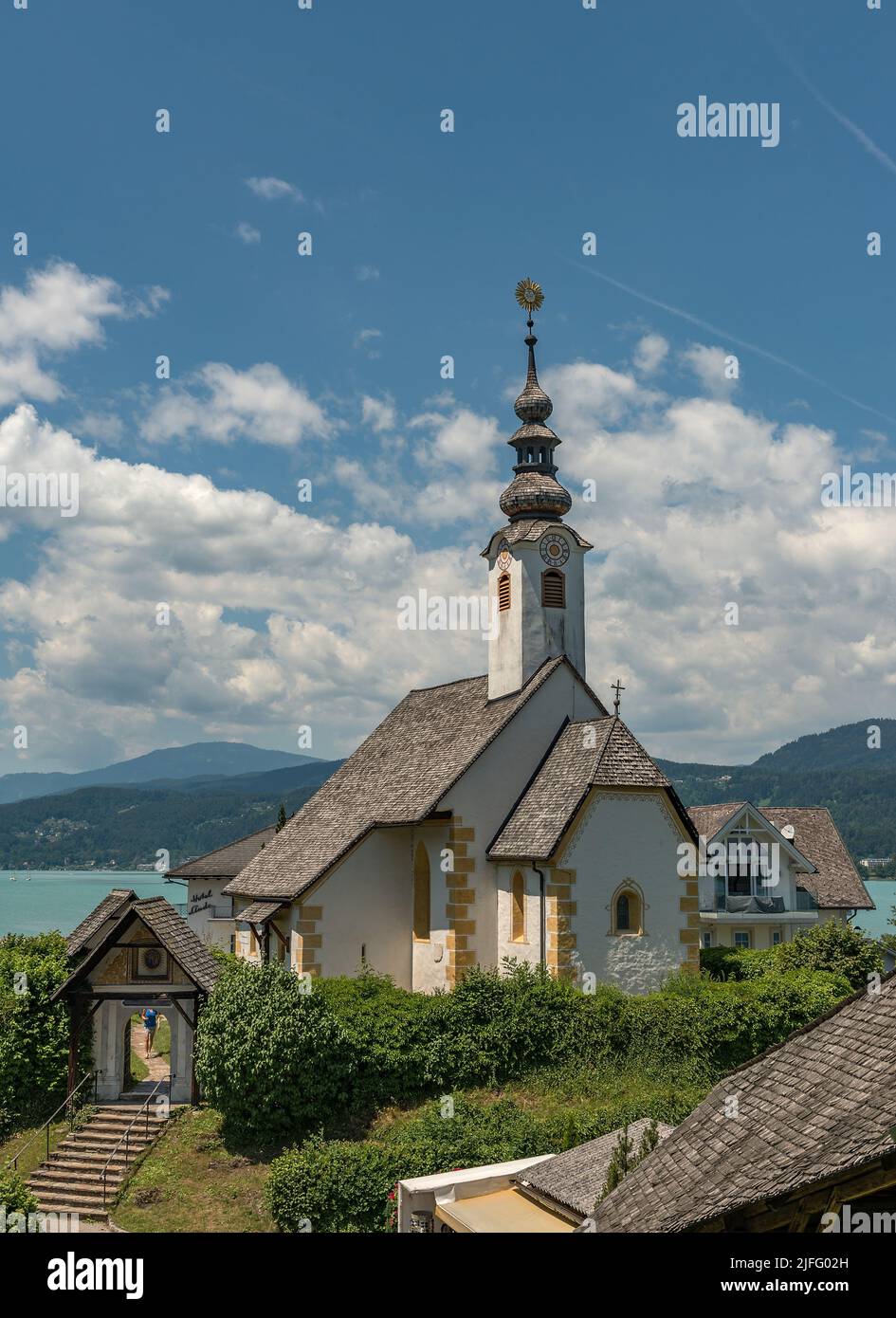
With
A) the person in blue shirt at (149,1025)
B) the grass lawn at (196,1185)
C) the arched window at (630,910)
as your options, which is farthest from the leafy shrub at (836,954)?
the person in blue shirt at (149,1025)

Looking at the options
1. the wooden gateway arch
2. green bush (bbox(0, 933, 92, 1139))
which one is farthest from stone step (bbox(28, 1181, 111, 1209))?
green bush (bbox(0, 933, 92, 1139))

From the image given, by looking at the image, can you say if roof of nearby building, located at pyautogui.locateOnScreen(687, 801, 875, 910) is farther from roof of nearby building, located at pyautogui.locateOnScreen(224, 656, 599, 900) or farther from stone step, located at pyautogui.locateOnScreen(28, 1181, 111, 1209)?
Result: stone step, located at pyautogui.locateOnScreen(28, 1181, 111, 1209)

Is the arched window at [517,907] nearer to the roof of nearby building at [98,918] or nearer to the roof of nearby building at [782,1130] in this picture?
the roof of nearby building at [98,918]

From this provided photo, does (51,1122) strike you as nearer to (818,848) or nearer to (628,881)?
(628,881)

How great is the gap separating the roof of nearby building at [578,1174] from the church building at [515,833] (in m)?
11.7

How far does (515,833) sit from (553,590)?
813 cm

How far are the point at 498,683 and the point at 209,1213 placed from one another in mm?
18158

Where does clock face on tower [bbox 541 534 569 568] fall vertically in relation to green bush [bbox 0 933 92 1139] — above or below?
above

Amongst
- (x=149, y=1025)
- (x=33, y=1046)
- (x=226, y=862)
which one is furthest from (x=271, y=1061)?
(x=226, y=862)

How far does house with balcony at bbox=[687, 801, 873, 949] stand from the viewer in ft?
163

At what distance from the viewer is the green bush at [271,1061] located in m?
24.7

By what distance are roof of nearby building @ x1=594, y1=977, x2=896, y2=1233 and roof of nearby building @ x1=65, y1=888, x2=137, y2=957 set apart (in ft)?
68.3
